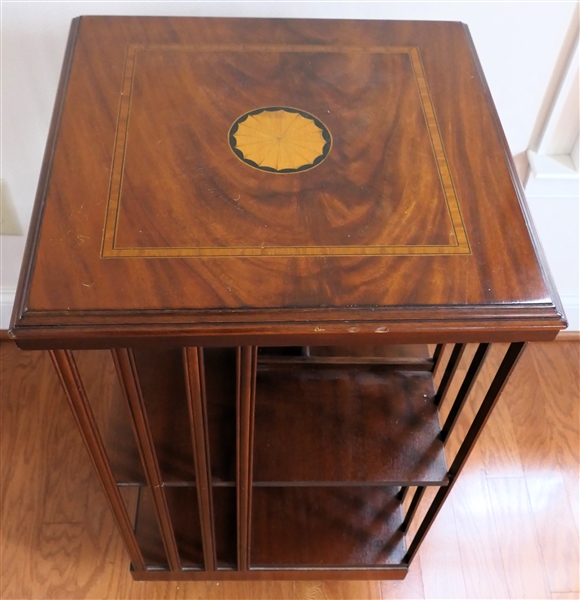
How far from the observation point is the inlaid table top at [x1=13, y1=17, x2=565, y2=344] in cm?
61

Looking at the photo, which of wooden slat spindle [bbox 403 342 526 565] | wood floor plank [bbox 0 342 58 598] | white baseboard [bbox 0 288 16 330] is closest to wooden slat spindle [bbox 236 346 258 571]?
wooden slat spindle [bbox 403 342 526 565]

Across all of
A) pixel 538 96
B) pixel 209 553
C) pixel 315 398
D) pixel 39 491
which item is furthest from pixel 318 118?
pixel 39 491

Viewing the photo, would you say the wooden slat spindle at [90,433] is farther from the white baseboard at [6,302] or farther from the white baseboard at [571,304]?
the white baseboard at [571,304]

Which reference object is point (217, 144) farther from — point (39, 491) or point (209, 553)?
point (39, 491)

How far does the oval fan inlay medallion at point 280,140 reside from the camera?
73 centimetres

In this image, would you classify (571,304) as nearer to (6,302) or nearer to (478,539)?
(478,539)

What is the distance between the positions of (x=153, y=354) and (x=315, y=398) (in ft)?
0.76

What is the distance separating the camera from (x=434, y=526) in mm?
1223

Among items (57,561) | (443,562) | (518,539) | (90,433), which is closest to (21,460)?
(57,561)

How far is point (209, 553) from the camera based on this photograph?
1.02 metres

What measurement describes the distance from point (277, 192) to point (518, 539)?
0.85m

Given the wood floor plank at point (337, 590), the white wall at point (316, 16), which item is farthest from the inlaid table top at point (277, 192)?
the wood floor plank at point (337, 590)

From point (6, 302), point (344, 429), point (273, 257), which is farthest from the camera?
point (6, 302)

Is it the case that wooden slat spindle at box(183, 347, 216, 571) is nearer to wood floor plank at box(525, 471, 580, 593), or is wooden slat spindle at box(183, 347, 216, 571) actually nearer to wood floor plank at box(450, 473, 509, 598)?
wood floor plank at box(450, 473, 509, 598)
